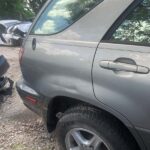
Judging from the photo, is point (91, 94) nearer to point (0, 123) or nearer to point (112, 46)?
point (112, 46)

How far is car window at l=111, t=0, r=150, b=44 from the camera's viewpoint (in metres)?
2.93

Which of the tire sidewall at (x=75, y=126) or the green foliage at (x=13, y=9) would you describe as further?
the green foliage at (x=13, y=9)

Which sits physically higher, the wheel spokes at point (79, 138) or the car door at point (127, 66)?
the car door at point (127, 66)

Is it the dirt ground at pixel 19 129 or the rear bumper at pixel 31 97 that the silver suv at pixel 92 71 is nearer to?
the rear bumper at pixel 31 97

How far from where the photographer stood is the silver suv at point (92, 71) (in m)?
2.88

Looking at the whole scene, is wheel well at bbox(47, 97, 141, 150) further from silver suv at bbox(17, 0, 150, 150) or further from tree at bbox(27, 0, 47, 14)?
tree at bbox(27, 0, 47, 14)

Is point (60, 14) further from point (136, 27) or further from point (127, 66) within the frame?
point (127, 66)

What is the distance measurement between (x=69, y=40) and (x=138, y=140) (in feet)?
3.37

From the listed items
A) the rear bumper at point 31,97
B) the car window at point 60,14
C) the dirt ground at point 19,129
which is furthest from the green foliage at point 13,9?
the car window at point 60,14

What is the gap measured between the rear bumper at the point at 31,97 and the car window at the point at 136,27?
3.70 ft

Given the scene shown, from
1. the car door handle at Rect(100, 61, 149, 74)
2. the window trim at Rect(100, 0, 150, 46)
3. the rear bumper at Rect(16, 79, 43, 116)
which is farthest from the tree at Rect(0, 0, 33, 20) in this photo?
the car door handle at Rect(100, 61, 149, 74)

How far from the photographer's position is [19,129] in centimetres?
486

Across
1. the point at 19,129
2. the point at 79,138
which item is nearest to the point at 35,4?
the point at 19,129

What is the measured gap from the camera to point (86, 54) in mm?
3162
